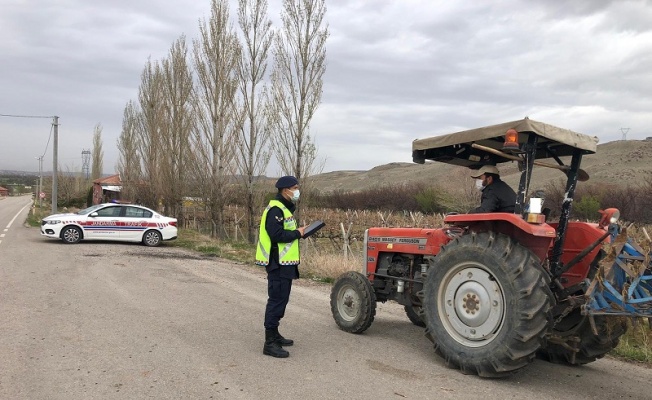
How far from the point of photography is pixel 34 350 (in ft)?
16.6

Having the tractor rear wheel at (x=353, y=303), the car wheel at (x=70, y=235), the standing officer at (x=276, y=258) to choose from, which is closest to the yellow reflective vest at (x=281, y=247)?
the standing officer at (x=276, y=258)

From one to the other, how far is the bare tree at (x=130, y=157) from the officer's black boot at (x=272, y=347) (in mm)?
28225

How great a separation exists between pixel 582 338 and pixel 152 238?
49.1 ft

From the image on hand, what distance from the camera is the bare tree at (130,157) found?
32469 mm

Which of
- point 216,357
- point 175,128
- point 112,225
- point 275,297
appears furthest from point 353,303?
point 175,128

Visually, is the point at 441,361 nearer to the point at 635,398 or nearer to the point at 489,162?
the point at 635,398

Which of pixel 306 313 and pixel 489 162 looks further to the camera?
pixel 306 313

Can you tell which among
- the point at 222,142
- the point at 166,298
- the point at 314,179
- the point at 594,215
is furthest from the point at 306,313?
the point at 594,215

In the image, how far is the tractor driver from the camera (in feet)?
16.7

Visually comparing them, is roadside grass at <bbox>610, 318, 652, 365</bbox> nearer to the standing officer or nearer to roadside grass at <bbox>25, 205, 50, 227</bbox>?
the standing officer

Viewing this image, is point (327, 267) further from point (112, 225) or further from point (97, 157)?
point (97, 157)

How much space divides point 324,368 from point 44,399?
2343 millimetres

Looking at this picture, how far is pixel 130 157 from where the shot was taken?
36.6 m

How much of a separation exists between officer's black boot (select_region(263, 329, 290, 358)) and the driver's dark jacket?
2460mm
